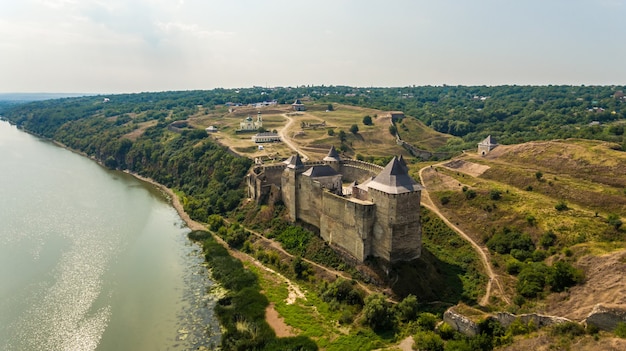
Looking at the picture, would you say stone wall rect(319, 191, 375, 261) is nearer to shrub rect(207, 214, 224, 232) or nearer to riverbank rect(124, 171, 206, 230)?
shrub rect(207, 214, 224, 232)

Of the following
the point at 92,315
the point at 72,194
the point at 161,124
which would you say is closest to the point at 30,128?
the point at 161,124

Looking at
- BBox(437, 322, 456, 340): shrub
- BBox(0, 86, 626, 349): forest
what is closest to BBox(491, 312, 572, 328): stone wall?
BBox(0, 86, 626, 349): forest

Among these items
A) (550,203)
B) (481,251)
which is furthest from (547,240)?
(550,203)

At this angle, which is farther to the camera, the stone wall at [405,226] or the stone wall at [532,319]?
the stone wall at [405,226]

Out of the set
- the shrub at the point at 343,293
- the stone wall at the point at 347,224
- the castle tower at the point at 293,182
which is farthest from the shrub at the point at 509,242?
the castle tower at the point at 293,182

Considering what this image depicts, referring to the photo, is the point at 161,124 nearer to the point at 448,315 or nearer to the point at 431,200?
the point at 431,200

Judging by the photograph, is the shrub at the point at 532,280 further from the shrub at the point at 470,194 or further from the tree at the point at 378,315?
the shrub at the point at 470,194

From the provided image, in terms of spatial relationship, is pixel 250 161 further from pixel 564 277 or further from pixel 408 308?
pixel 564 277

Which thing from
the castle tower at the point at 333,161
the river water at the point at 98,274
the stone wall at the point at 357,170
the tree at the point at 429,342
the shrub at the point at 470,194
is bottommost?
the river water at the point at 98,274
